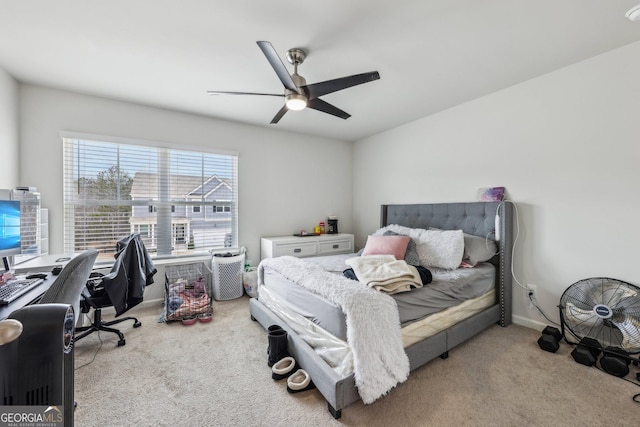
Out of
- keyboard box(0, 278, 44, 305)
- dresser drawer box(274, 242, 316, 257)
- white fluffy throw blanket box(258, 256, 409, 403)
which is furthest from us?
dresser drawer box(274, 242, 316, 257)

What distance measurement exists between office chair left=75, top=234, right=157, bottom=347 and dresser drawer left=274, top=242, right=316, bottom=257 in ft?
5.46

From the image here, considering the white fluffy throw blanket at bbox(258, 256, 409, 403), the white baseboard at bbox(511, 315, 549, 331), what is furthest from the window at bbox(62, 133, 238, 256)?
the white baseboard at bbox(511, 315, 549, 331)

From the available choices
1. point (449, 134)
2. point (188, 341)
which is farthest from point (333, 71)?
point (188, 341)

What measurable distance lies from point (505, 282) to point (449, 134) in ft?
6.10

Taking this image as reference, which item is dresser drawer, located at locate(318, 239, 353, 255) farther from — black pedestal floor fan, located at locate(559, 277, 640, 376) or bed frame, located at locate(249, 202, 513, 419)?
black pedestal floor fan, located at locate(559, 277, 640, 376)

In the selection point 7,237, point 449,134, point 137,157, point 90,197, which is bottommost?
point 7,237

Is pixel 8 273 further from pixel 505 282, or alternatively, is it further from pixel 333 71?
pixel 505 282

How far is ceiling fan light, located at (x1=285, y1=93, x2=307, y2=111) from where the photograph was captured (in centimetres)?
207

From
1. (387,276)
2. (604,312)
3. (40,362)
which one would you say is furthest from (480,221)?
(40,362)

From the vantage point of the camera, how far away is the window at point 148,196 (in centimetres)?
294

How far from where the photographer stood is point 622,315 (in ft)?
6.54

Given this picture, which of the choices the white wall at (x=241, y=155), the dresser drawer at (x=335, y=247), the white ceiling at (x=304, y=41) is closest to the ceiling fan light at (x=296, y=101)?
the white ceiling at (x=304, y=41)

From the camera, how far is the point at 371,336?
5.08ft

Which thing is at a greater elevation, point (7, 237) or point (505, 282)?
point (7, 237)
